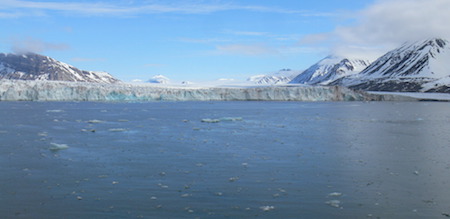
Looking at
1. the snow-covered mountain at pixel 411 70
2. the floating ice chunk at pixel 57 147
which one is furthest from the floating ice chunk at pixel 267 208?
the snow-covered mountain at pixel 411 70

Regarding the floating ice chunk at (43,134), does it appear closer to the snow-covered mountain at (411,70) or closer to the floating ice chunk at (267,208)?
the floating ice chunk at (267,208)

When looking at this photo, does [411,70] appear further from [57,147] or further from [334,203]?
[334,203]

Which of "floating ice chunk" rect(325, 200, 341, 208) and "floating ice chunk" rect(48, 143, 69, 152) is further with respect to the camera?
"floating ice chunk" rect(48, 143, 69, 152)

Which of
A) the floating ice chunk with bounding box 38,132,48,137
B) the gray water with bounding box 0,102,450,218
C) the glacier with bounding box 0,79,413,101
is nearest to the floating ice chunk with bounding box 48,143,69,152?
the gray water with bounding box 0,102,450,218

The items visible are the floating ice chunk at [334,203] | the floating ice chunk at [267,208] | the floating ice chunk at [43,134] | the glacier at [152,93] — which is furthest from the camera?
the glacier at [152,93]

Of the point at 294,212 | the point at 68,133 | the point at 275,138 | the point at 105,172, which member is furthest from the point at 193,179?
the point at 68,133

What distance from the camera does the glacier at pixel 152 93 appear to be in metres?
69.1

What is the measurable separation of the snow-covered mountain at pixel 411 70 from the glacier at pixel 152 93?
55.7 metres

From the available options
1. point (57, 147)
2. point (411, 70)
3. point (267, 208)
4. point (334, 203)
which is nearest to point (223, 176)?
point (267, 208)

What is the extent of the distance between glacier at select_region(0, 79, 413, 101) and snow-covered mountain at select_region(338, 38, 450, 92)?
55.7 metres

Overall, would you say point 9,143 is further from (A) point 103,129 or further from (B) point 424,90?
(B) point 424,90

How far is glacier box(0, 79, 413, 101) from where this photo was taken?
6906 centimetres

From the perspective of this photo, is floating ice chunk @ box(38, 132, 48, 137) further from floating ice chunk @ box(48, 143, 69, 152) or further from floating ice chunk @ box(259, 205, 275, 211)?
floating ice chunk @ box(259, 205, 275, 211)

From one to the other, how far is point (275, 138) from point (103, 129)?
10.4 m
